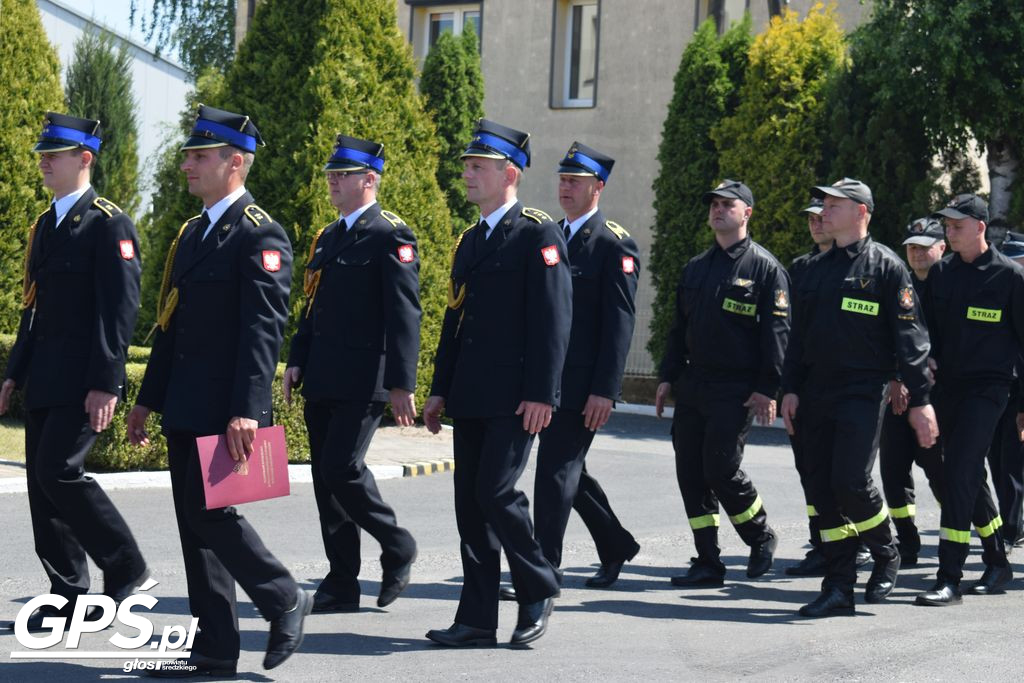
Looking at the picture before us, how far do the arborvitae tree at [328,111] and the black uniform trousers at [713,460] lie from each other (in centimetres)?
723

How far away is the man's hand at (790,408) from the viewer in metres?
7.73

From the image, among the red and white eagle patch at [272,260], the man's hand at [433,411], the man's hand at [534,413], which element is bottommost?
the man's hand at [433,411]

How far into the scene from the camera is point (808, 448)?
7633 millimetres

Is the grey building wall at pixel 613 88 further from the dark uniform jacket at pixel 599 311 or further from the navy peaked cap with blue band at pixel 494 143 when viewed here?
the navy peaked cap with blue band at pixel 494 143

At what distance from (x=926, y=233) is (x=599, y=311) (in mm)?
3564

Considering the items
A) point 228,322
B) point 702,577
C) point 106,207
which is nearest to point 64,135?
point 106,207

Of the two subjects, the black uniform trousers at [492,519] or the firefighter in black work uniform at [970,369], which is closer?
the black uniform trousers at [492,519]

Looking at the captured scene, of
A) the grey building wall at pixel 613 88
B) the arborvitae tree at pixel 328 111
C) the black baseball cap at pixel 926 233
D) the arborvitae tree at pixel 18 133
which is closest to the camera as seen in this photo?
the black baseball cap at pixel 926 233

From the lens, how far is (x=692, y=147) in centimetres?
2064

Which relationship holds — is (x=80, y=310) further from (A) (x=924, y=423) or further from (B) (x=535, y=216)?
(A) (x=924, y=423)

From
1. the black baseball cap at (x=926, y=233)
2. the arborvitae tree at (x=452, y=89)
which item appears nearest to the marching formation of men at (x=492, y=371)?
the black baseball cap at (x=926, y=233)

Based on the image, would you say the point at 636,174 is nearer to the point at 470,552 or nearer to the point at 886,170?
the point at 886,170

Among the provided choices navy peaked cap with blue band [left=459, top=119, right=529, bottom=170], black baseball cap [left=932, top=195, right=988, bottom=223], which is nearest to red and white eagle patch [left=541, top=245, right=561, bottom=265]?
navy peaked cap with blue band [left=459, top=119, right=529, bottom=170]

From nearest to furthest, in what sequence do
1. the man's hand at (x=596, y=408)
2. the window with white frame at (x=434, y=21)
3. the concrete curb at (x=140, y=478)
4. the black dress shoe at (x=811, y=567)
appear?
the man's hand at (x=596, y=408) < the black dress shoe at (x=811, y=567) < the concrete curb at (x=140, y=478) < the window with white frame at (x=434, y=21)
